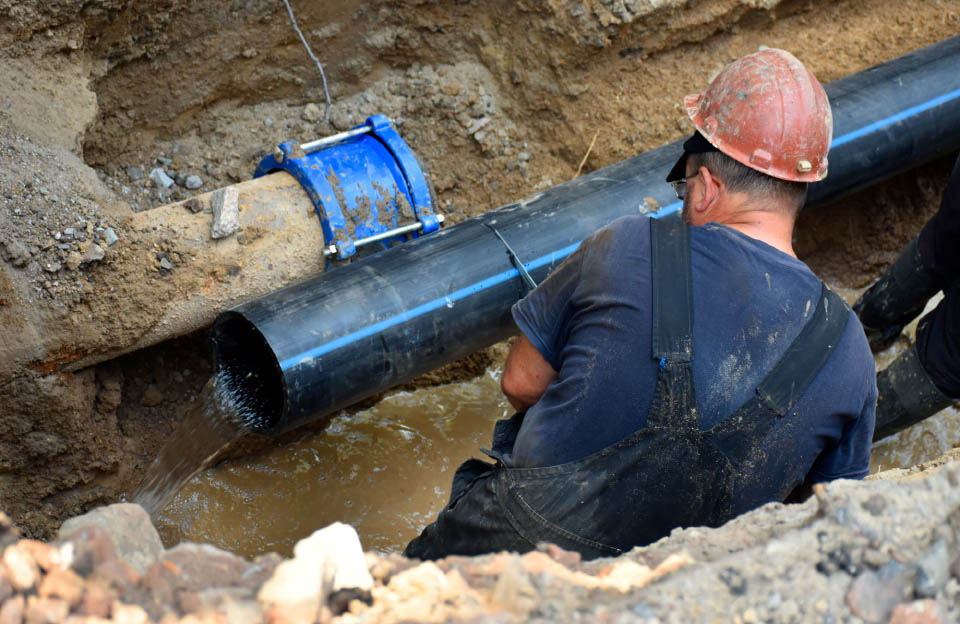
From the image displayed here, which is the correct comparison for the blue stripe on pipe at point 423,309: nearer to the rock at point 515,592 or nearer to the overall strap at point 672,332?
the overall strap at point 672,332

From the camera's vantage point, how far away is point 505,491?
2201 millimetres

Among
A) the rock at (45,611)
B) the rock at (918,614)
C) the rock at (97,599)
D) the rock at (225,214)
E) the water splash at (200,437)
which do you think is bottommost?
the water splash at (200,437)

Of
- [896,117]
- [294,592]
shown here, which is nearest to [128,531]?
[294,592]

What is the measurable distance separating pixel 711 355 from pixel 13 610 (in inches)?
54.4

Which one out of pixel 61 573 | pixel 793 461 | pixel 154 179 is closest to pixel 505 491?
pixel 793 461

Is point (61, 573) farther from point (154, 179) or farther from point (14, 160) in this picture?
point (154, 179)

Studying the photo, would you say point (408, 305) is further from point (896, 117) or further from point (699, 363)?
point (896, 117)

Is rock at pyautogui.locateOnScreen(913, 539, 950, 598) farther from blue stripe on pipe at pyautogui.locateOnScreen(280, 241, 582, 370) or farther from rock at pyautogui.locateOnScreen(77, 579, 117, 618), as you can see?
blue stripe on pipe at pyautogui.locateOnScreen(280, 241, 582, 370)

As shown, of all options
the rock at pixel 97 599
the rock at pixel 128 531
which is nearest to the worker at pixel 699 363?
the rock at pixel 128 531

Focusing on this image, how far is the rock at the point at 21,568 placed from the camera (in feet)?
4.32

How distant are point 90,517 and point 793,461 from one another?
4.89 ft

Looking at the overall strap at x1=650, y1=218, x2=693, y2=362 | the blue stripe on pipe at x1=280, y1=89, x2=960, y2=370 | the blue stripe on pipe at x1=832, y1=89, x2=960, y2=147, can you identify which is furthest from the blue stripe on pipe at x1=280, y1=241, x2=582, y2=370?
the blue stripe on pipe at x1=832, y1=89, x2=960, y2=147

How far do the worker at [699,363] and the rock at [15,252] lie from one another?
1.68 metres

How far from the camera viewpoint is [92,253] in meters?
2.94
